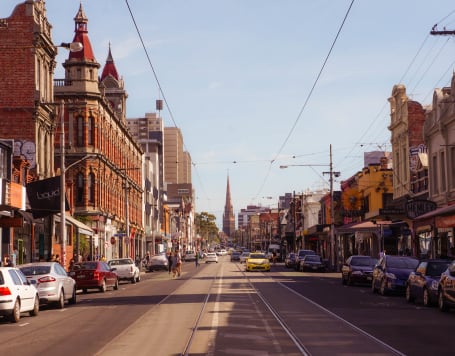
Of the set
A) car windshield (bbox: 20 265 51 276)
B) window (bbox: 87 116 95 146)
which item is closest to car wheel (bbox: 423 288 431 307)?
car windshield (bbox: 20 265 51 276)

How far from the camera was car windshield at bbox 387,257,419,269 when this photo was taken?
31.8m

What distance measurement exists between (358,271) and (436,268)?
14.0 meters

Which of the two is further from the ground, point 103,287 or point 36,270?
point 36,270

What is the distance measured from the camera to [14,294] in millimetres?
21453

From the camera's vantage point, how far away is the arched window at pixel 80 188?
7250 cm

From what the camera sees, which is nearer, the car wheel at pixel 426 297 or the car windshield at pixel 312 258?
the car wheel at pixel 426 297

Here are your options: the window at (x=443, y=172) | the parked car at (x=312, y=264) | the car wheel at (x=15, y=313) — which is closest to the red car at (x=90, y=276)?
the car wheel at (x=15, y=313)

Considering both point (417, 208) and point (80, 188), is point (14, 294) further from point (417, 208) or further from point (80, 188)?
point (80, 188)

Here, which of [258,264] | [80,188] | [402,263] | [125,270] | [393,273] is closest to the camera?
[393,273]

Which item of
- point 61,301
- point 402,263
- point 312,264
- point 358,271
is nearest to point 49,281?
point 61,301

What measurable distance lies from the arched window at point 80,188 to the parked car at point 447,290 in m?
52.8

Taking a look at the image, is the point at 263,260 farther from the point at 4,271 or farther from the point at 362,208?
the point at 4,271

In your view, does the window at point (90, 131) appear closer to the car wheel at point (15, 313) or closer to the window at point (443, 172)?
the window at point (443, 172)

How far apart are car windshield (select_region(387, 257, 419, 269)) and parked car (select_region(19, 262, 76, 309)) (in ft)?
41.8
